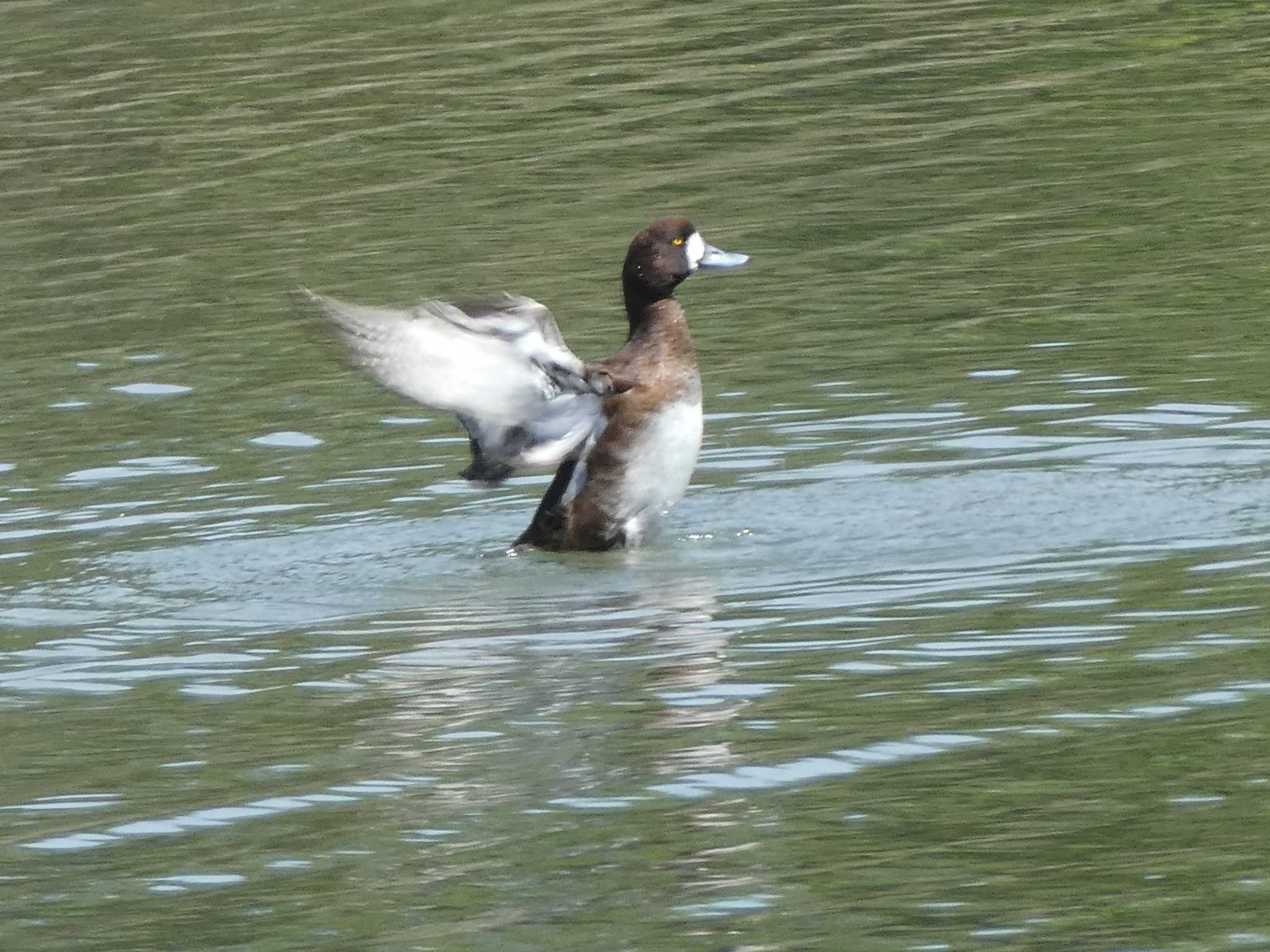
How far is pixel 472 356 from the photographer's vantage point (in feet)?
27.3

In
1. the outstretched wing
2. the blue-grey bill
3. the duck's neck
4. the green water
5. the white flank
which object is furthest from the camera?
the blue-grey bill

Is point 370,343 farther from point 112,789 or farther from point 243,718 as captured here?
point 112,789

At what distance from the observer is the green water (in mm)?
5859

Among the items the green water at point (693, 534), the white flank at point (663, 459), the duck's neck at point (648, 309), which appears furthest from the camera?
the duck's neck at point (648, 309)

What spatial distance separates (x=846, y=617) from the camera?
311 inches

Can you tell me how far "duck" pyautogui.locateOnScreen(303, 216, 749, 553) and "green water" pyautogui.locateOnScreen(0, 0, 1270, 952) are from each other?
15 centimetres

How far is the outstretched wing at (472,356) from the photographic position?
820 cm

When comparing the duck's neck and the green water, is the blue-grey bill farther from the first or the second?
the green water

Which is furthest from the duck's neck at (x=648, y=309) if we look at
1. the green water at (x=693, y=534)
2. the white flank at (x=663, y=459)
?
the green water at (x=693, y=534)

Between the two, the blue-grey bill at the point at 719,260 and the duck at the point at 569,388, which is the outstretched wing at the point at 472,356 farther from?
the blue-grey bill at the point at 719,260

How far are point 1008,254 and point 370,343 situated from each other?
5.85 m

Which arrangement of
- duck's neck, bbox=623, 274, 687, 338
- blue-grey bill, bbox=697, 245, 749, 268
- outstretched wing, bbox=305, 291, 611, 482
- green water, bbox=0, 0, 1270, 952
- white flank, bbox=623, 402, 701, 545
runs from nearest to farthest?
green water, bbox=0, 0, 1270, 952 → outstretched wing, bbox=305, 291, 611, 482 → white flank, bbox=623, 402, 701, 545 → duck's neck, bbox=623, 274, 687, 338 → blue-grey bill, bbox=697, 245, 749, 268

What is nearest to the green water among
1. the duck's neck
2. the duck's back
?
the duck's back

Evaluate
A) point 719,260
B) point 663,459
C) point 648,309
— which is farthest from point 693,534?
point 719,260
